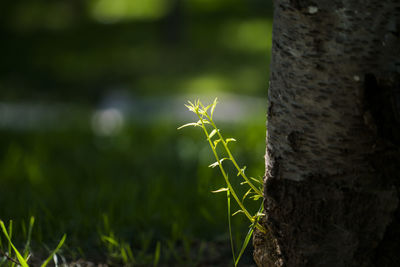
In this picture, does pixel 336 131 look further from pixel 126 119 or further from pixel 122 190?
pixel 126 119

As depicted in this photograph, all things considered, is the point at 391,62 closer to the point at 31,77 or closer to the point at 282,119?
the point at 282,119

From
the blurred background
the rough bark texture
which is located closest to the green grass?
the blurred background

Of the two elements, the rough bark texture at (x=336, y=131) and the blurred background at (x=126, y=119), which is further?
the blurred background at (x=126, y=119)

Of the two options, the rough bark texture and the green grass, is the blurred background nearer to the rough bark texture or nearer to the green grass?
the green grass

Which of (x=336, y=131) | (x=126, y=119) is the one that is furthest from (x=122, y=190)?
Answer: (x=126, y=119)

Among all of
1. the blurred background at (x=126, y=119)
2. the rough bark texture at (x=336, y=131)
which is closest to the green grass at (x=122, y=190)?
the blurred background at (x=126, y=119)

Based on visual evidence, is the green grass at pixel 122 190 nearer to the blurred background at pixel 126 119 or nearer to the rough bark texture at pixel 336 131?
the blurred background at pixel 126 119

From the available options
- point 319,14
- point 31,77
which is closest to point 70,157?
point 319,14
